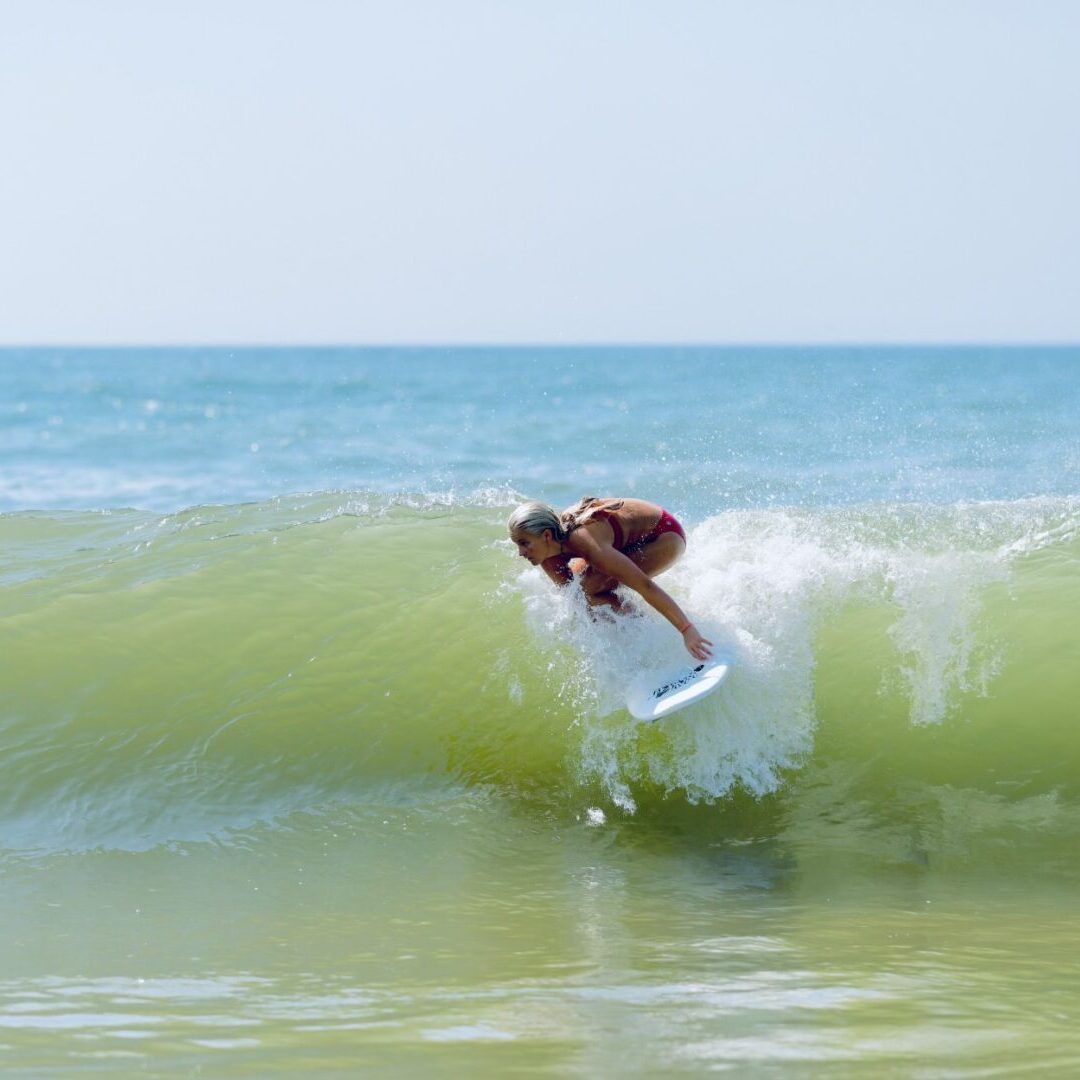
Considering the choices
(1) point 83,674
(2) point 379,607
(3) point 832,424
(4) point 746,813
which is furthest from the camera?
(3) point 832,424

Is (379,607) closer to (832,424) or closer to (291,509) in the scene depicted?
(291,509)

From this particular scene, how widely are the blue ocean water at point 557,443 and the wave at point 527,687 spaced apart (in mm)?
5113

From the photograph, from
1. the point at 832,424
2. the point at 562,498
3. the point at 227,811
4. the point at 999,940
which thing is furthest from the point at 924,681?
the point at 832,424

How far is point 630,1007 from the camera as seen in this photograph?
13.8 ft

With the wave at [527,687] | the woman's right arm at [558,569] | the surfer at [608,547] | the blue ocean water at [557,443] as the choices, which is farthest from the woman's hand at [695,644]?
the blue ocean water at [557,443]

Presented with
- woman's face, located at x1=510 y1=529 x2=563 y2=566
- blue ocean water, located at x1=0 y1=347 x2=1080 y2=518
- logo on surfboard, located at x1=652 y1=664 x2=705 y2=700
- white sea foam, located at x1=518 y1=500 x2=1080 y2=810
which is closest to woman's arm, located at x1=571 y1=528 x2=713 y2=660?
woman's face, located at x1=510 y1=529 x2=563 y2=566

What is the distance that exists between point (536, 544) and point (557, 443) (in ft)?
60.9

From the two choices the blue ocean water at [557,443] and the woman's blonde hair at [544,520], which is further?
the blue ocean water at [557,443]

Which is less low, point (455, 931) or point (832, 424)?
point (832, 424)

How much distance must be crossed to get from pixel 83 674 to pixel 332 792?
2.11m

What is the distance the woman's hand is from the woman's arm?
0.02m

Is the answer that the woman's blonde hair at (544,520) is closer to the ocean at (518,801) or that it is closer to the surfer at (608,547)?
the surfer at (608,547)

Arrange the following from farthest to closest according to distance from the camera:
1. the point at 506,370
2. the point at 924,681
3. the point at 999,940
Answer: the point at 506,370, the point at 924,681, the point at 999,940

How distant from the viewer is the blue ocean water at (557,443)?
17938 millimetres
